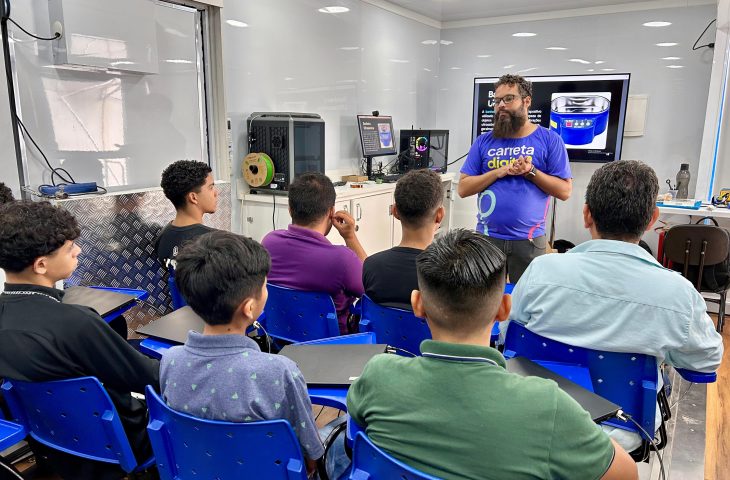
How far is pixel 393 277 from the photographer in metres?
1.78

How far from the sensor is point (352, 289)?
208cm

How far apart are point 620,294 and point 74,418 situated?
1.52 metres

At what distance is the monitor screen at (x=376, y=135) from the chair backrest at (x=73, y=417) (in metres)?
3.88

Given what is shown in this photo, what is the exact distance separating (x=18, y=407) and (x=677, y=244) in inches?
152

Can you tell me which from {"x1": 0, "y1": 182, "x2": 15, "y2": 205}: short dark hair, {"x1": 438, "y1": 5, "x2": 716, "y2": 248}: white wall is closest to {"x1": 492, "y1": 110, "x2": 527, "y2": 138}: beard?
{"x1": 0, "y1": 182, "x2": 15, "y2": 205}: short dark hair

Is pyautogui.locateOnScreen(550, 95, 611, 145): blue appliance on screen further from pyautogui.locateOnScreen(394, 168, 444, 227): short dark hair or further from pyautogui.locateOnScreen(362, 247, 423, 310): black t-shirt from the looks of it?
pyautogui.locateOnScreen(362, 247, 423, 310): black t-shirt

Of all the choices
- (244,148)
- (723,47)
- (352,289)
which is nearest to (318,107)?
(244,148)

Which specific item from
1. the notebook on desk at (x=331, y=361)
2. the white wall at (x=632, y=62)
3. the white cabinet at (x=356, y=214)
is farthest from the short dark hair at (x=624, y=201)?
the white wall at (x=632, y=62)

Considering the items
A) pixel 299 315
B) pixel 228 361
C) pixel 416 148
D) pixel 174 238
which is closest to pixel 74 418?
pixel 228 361

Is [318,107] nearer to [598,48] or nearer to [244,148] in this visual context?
[244,148]

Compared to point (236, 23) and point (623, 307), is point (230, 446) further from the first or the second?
point (236, 23)

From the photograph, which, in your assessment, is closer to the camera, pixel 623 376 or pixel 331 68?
pixel 623 376

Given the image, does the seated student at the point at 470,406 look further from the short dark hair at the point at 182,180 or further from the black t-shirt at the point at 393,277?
the short dark hair at the point at 182,180

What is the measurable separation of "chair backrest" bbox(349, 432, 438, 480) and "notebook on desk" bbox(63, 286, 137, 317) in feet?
4.35
